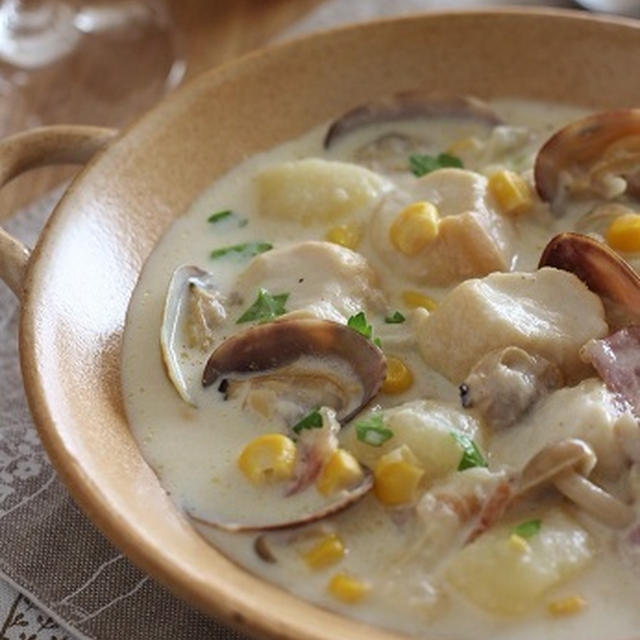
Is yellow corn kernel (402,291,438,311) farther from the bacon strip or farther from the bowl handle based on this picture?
the bowl handle

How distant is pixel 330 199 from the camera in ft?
12.9

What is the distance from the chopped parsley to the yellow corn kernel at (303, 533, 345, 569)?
2.04 feet

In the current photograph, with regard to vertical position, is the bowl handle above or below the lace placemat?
A: above

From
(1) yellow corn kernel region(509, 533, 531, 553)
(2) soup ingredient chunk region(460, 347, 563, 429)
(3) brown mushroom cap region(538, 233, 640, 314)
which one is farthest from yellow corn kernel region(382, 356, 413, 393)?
(1) yellow corn kernel region(509, 533, 531, 553)

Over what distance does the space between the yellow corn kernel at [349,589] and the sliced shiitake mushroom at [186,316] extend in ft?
2.54

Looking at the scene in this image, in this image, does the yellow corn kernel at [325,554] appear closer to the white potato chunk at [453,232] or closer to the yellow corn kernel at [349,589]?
the yellow corn kernel at [349,589]

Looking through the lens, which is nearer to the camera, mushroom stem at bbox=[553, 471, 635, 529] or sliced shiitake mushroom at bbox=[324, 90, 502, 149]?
mushroom stem at bbox=[553, 471, 635, 529]

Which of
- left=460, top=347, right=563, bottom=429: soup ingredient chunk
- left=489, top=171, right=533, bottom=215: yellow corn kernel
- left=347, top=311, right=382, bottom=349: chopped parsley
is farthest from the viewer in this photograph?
left=489, top=171, right=533, bottom=215: yellow corn kernel

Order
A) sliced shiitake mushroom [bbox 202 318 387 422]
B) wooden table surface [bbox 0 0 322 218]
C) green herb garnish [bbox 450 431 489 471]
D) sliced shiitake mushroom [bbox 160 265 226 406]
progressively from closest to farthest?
green herb garnish [bbox 450 431 489 471] < sliced shiitake mushroom [bbox 202 318 387 422] < sliced shiitake mushroom [bbox 160 265 226 406] < wooden table surface [bbox 0 0 322 218]

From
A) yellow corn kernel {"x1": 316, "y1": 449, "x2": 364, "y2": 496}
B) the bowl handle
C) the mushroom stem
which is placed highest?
the bowl handle

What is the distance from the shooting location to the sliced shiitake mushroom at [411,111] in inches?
170

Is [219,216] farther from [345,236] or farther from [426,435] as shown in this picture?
[426,435]

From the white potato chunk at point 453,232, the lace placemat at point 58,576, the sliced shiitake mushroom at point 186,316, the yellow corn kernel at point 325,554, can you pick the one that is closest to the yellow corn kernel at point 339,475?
the yellow corn kernel at point 325,554

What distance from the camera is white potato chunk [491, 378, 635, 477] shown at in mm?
3035
